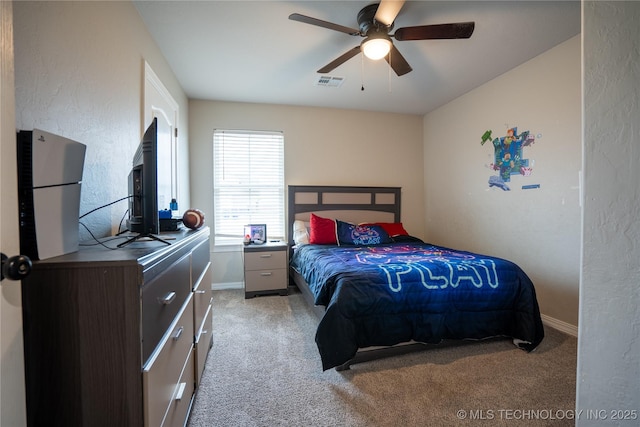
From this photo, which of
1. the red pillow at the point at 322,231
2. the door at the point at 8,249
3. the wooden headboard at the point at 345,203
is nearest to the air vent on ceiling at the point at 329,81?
the wooden headboard at the point at 345,203

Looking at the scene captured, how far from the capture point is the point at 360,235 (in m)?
3.26

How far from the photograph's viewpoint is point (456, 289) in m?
1.91

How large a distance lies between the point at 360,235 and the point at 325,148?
1424 millimetres

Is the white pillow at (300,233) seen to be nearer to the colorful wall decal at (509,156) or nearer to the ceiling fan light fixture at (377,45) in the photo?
the ceiling fan light fixture at (377,45)

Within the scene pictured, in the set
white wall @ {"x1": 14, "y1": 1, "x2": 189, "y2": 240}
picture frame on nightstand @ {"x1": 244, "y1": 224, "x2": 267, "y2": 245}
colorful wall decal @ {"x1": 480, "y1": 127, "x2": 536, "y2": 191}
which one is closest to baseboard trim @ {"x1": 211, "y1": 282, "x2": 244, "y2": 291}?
picture frame on nightstand @ {"x1": 244, "y1": 224, "x2": 267, "y2": 245}

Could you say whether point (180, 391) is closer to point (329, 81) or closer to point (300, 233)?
point (300, 233)

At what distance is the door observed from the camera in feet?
1.87

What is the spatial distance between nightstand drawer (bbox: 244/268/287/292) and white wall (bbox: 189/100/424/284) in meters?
0.49

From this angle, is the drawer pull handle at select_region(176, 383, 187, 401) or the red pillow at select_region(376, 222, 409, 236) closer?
the drawer pull handle at select_region(176, 383, 187, 401)

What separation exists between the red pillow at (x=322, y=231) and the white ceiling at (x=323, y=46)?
1.65 m


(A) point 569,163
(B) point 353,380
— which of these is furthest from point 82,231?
(A) point 569,163

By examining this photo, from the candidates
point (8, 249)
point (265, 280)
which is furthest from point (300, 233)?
point (8, 249)

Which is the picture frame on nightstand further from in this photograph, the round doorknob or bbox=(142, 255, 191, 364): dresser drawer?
the round doorknob

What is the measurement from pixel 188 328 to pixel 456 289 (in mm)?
1798
